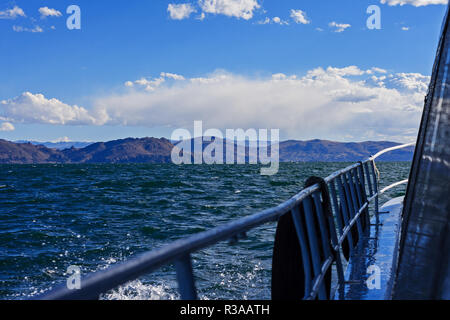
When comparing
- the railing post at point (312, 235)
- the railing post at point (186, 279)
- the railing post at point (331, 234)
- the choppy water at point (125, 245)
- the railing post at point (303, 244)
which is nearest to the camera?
the railing post at point (186, 279)

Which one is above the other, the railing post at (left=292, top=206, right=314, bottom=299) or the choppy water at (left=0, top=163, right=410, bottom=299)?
the railing post at (left=292, top=206, right=314, bottom=299)

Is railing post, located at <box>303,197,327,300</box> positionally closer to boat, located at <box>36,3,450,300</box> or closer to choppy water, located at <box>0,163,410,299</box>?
boat, located at <box>36,3,450,300</box>

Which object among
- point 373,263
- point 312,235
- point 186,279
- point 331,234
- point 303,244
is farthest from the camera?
point 373,263

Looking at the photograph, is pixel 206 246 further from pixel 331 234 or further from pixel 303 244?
pixel 331 234

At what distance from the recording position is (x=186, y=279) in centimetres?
124

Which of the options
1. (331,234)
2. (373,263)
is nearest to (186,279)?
(331,234)

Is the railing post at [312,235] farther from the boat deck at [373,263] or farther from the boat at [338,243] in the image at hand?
the boat deck at [373,263]

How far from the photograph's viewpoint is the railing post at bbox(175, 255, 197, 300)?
47.6 inches

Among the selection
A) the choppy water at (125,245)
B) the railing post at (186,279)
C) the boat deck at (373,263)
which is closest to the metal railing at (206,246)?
the railing post at (186,279)

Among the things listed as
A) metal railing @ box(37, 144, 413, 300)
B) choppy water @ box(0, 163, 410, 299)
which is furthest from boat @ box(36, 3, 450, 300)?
choppy water @ box(0, 163, 410, 299)

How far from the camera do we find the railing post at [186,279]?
1.21 m

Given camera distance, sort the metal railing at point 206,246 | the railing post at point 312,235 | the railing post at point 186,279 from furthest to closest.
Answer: the railing post at point 312,235 → the railing post at point 186,279 → the metal railing at point 206,246
